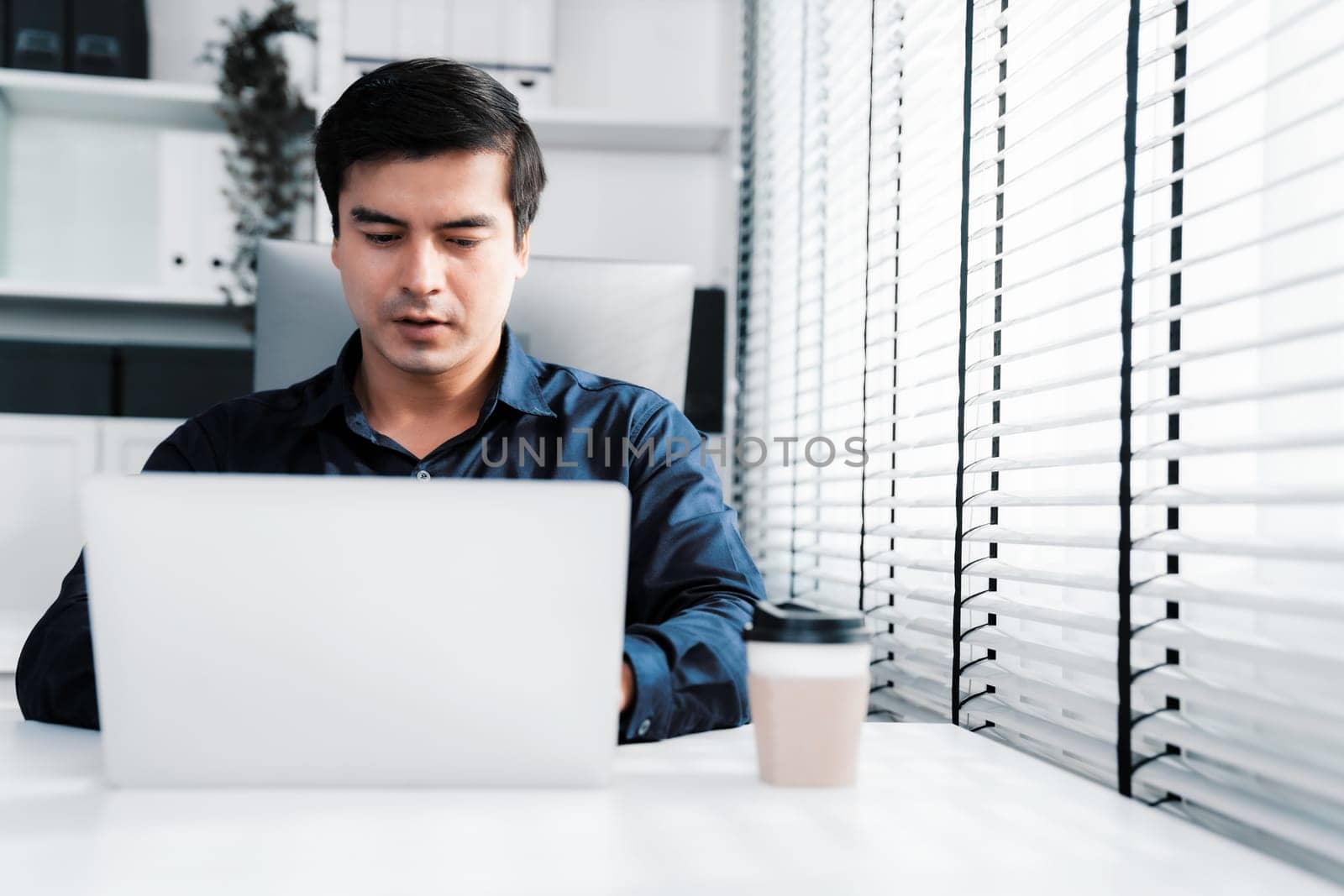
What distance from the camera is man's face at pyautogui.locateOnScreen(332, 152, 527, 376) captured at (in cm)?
133

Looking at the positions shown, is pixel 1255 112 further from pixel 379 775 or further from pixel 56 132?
pixel 56 132

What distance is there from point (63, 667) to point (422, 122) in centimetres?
73

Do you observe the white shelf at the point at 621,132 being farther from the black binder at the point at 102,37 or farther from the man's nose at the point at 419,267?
the man's nose at the point at 419,267

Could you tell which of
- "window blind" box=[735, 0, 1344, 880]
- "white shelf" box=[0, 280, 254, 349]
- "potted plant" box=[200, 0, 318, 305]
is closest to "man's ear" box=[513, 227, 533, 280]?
"window blind" box=[735, 0, 1344, 880]

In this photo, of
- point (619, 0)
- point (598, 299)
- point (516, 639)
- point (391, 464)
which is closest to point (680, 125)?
point (619, 0)

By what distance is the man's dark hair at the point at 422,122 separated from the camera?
52.6 inches

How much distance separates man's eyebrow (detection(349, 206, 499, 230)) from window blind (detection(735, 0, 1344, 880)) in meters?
0.56

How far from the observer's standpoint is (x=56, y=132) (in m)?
2.71

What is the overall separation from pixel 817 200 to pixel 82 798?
1660mm

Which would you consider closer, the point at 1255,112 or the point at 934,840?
the point at 934,840

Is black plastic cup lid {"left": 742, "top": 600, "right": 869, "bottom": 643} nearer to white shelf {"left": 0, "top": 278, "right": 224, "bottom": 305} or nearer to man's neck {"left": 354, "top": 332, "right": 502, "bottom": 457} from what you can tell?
man's neck {"left": 354, "top": 332, "right": 502, "bottom": 457}

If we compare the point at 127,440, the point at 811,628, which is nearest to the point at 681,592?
the point at 811,628

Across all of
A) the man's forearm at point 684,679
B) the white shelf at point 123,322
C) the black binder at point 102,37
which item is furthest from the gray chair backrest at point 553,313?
the black binder at point 102,37

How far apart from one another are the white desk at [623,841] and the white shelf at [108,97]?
7.12 feet
